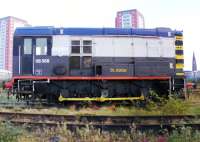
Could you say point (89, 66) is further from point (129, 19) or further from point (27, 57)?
point (129, 19)

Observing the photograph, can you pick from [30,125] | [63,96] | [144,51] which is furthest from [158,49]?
[30,125]

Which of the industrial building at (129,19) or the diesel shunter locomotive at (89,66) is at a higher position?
the industrial building at (129,19)

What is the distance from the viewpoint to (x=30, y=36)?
15.1 m

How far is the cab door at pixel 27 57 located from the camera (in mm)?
14961

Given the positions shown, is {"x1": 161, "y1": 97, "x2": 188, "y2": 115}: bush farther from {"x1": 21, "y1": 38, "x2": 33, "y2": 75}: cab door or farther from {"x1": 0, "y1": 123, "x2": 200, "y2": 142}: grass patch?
{"x1": 21, "y1": 38, "x2": 33, "y2": 75}: cab door

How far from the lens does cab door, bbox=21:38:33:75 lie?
1496 cm

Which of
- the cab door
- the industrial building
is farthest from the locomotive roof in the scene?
the industrial building

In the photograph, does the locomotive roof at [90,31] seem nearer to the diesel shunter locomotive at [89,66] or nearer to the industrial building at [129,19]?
the diesel shunter locomotive at [89,66]

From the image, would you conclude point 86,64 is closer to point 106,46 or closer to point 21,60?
point 106,46

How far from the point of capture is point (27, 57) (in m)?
15.0

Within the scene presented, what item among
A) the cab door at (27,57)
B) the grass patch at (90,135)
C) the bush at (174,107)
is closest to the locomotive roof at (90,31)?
the cab door at (27,57)

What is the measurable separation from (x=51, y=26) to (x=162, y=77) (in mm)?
5636

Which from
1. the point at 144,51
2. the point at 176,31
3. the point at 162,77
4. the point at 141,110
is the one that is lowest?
the point at 141,110

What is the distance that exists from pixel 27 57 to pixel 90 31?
3102 mm
